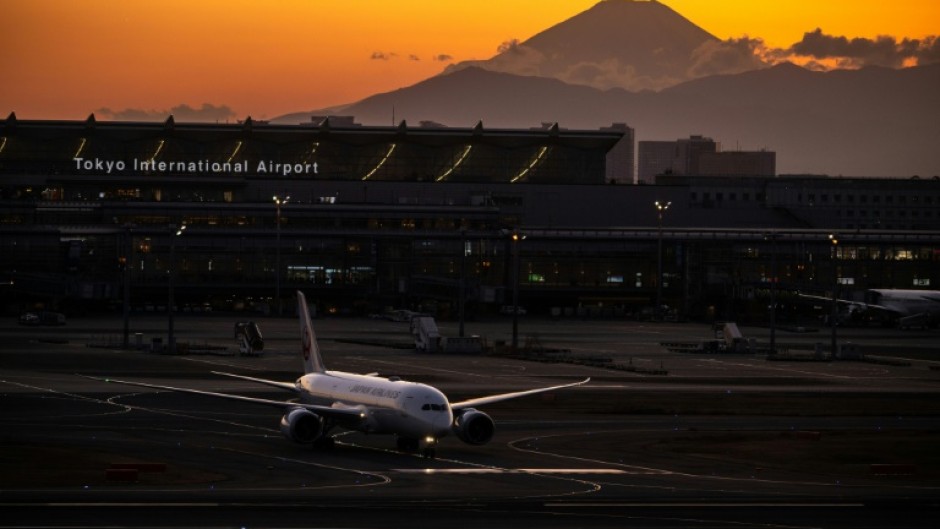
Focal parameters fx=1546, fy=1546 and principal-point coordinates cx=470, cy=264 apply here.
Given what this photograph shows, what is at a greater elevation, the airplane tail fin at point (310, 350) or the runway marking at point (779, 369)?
the airplane tail fin at point (310, 350)

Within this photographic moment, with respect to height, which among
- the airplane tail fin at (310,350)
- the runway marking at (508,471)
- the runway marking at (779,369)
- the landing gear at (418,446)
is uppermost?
the airplane tail fin at (310,350)

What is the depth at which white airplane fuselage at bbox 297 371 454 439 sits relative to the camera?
68.4 m

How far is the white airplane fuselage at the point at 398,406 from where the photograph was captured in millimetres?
68438

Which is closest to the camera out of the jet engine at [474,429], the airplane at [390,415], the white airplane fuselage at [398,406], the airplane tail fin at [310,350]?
the white airplane fuselage at [398,406]

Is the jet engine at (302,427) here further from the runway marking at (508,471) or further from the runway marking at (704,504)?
the runway marking at (704,504)

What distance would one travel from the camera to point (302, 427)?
70.4m

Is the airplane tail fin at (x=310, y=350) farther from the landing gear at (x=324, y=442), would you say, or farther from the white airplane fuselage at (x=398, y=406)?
the landing gear at (x=324, y=442)

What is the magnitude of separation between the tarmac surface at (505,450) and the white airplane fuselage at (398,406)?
4.82 feet

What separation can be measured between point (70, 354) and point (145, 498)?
244 ft

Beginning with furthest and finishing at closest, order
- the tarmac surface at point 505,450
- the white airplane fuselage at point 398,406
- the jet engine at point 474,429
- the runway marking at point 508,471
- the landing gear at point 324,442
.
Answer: the landing gear at point 324,442 → the jet engine at point 474,429 → the white airplane fuselage at point 398,406 → the runway marking at point 508,471 → the tarmac surface at point 505,450

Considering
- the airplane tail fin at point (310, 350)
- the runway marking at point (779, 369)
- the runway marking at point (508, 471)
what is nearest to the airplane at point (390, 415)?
the runway marking at point (508, 471)

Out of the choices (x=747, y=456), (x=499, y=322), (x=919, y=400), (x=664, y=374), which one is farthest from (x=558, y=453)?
(x=499, y=322)

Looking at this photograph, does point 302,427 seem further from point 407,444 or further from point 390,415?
point 407,444

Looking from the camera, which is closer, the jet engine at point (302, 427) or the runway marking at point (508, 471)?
the runway marking at point (508, 471)
